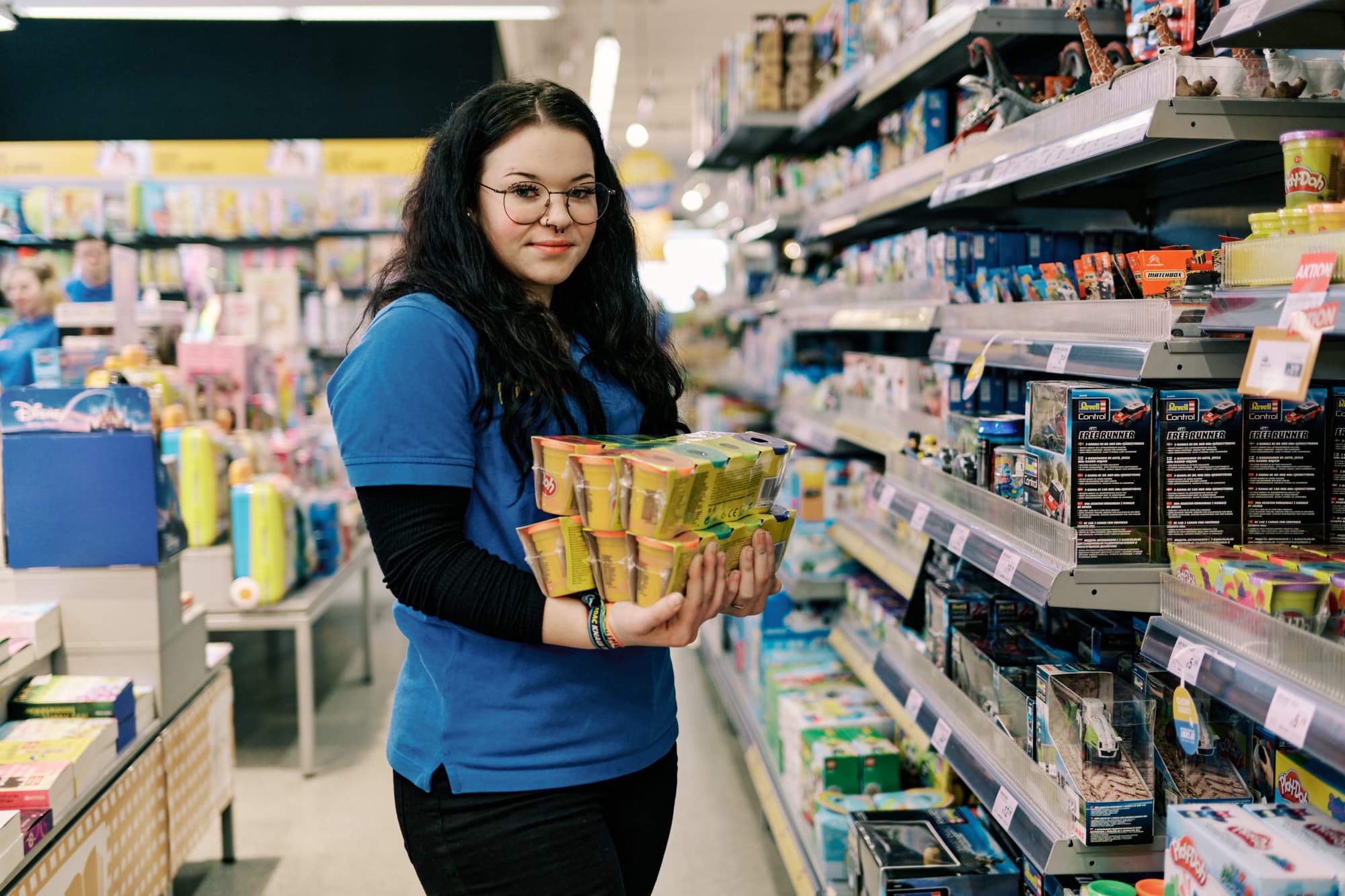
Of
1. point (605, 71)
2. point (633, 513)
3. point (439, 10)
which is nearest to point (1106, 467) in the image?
point (633, 513)

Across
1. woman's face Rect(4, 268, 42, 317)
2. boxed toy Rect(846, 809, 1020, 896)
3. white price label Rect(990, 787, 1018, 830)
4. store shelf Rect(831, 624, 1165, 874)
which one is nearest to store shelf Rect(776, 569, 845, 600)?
store shelf Rect(831, 624, 1165, 874)

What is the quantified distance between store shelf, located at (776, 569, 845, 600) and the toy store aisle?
77 cm

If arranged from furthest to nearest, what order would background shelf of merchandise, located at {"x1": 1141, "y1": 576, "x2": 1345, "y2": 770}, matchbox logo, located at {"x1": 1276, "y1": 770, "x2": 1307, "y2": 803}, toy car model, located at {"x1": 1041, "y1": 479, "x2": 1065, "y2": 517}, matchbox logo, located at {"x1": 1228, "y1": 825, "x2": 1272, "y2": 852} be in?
toy car model, located at {"x1": 1041, "y1": 479, "x2": 1065, "y2": 517} → matchbox logo, located at {"x1": 1276, "y1": 770, "x2": 1307, "y2": 803} → matchbox logo, located at {"x1": 1228, "y1": 825, "x2": 1272, "y2": 852} → background shelf of merchandise, located at {"x1": 1141, "y1": 576, "x2": 1345, "y2": 770}

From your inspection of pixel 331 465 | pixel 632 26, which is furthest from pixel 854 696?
pixel 632 26

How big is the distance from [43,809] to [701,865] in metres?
1.94

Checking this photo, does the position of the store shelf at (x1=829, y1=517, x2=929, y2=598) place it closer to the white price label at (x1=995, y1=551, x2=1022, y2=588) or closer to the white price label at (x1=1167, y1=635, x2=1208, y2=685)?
the white price label at (x1=995, y1=551, x2=1022, y2=588)

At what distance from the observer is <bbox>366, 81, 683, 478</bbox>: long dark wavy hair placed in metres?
1.48

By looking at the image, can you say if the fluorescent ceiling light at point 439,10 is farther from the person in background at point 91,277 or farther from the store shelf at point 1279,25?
the store shelf at point 1279,25

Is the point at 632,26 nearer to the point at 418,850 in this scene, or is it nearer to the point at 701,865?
the point at 701,865

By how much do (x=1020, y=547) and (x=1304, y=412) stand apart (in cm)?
51

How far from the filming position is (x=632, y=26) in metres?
11.9

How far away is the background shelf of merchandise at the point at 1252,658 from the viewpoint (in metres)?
1.25

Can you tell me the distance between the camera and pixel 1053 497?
6.28ft

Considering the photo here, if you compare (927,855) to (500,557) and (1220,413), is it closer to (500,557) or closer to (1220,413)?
(1220,413)
